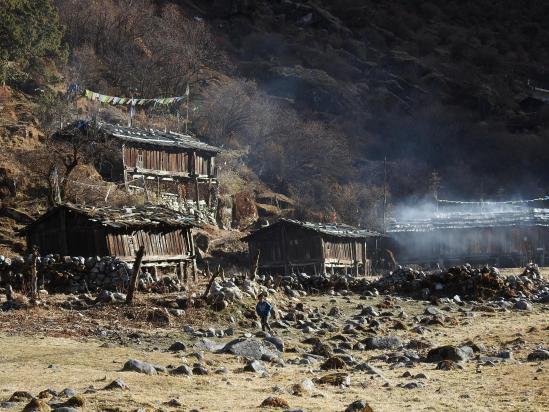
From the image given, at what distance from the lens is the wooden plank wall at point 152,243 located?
36.1 m

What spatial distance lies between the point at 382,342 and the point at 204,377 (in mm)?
8118

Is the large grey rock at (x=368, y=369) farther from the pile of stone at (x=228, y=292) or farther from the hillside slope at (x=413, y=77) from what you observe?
the hillside slope at (x=413, y=77)

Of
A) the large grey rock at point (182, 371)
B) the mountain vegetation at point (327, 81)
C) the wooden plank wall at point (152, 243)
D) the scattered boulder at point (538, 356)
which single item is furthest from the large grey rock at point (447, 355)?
the mountain vegetation at point (327, 81)

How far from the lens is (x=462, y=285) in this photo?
37688 mm

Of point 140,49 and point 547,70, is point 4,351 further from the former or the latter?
point 547,70

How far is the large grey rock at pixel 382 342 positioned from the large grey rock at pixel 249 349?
349 centimetres

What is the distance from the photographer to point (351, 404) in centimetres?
1305

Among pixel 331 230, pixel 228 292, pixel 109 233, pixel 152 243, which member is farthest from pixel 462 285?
pixel 331 230

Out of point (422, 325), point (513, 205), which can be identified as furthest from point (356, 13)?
point (422, 325)

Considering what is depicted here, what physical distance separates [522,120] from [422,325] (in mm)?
90010

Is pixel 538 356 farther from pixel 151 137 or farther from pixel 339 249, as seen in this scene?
pixel 151 137

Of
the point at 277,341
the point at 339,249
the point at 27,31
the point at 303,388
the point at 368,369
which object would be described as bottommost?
the point at 368,369

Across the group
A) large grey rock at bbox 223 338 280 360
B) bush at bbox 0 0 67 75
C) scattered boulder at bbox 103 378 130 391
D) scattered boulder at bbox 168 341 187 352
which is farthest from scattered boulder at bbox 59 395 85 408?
bush at bbox 0 0 67 75

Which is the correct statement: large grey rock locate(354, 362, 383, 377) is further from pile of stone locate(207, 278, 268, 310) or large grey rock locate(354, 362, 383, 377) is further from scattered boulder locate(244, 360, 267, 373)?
pile of stone locate(207, 278, 268, 310)
